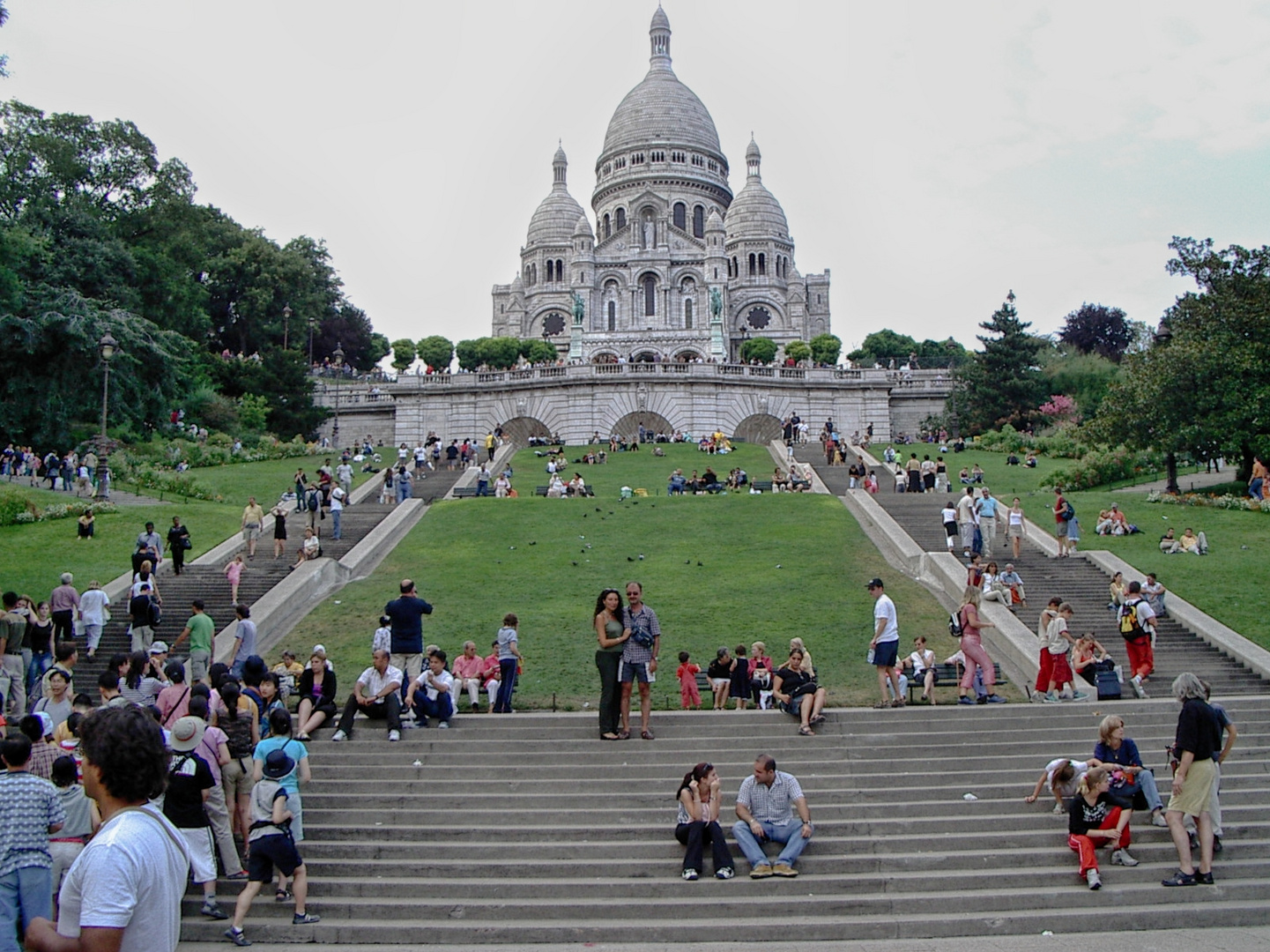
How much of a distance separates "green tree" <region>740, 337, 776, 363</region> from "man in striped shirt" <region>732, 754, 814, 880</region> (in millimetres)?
65824

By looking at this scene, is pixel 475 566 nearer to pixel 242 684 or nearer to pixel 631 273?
pixel 242 684

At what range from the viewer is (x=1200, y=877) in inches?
362

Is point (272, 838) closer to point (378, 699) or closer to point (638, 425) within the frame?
point (378, 699)

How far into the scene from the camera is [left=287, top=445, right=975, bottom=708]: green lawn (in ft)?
53.8

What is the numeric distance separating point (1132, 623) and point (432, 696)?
8594mm

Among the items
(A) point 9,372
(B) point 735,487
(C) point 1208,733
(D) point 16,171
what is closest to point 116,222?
(D) point 16,171

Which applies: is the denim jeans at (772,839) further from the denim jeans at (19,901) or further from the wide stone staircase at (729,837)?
the denim jeans at (19,901)

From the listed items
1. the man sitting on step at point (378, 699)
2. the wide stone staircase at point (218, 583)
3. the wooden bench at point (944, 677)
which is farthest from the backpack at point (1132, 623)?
the wide stone staircase at point (218, 583)

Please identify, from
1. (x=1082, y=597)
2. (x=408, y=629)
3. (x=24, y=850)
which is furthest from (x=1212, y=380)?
(x=24, y=850)

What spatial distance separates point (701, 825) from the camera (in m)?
9.34

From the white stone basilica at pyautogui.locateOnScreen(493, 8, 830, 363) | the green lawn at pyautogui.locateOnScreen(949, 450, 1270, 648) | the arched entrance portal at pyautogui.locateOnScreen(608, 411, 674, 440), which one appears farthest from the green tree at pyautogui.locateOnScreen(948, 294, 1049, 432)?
the white stone basilica at pyautogui.locateOnScreen(493, 8, 830, 363)

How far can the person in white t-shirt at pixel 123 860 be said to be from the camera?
3.79 metres

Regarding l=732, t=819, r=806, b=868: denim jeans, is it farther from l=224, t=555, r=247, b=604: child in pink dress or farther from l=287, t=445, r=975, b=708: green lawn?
l=224, t=555, r=247, b=604: child in pink dress

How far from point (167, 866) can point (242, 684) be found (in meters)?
6.98
